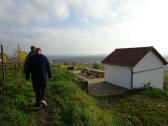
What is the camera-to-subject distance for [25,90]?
1085 cm

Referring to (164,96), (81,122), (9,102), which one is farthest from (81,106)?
(164,96)

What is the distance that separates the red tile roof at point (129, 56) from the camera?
824 inches

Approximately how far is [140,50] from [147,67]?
1788 mm

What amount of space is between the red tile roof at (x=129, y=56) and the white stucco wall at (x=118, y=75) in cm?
49

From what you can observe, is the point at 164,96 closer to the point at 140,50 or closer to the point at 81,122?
the point at 140,50

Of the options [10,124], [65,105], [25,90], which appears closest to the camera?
[10,124]

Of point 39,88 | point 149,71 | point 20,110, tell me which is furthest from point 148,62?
point 20,110

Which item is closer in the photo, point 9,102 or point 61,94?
point 9,102

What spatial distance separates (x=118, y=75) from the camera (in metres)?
22.4

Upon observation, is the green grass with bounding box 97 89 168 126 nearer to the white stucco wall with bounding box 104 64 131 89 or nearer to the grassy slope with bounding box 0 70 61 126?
the white stucco wall with bounding box 104 64 131 89

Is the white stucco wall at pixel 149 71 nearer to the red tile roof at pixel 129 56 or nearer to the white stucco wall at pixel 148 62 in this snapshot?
the white stucco wall at pixel 148 62

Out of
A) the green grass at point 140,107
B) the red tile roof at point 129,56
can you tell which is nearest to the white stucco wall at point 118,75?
the red tile roof at point 129,56

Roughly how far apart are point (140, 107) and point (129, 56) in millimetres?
8403

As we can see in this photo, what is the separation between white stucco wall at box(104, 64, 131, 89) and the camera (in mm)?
20906
